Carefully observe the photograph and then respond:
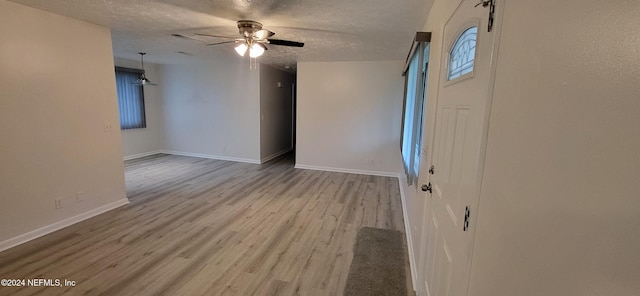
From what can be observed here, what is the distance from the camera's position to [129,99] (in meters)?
6.16

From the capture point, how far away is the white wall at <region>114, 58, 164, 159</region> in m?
6.27

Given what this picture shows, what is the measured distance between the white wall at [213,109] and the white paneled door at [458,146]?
16.2 feet

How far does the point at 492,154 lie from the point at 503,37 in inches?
13.7

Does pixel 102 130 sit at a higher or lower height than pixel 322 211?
higher

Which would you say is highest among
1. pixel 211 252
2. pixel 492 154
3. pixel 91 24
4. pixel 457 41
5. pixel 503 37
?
pixel 91 24

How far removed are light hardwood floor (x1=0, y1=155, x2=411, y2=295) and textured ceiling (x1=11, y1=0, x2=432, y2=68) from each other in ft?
7.26

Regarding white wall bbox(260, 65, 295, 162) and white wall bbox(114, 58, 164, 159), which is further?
white wall bbox(114, 58, 164, 159)

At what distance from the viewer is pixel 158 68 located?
260 inches

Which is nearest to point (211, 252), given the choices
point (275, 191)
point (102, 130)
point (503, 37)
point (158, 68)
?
point (275, 191)

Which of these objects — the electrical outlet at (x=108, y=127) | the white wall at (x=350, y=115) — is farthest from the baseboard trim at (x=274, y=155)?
the electrical outlet at (x=108, y=127)

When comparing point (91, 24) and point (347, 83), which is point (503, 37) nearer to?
point (91, 24)

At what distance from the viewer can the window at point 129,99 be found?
19.4ft

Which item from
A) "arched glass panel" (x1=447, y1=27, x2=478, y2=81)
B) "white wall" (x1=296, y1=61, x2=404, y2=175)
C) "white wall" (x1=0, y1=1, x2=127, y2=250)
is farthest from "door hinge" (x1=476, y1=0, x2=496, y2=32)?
"white wall" (x1=296, y1=61, x2=404, y2=175)

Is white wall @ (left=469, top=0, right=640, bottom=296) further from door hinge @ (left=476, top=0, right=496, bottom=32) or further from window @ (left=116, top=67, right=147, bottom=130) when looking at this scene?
window @ (left=116, top=67, right=147, bottom=130)
